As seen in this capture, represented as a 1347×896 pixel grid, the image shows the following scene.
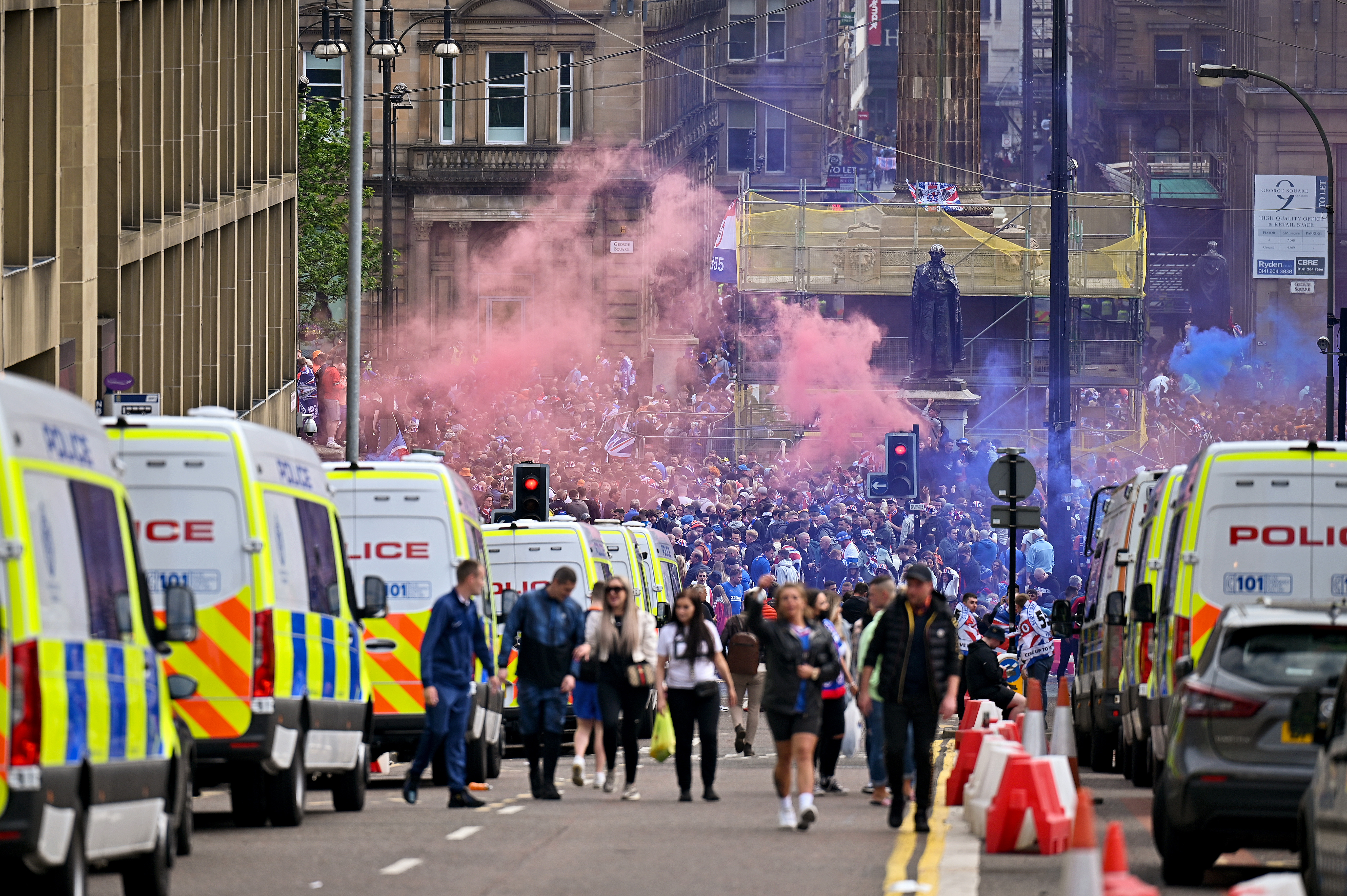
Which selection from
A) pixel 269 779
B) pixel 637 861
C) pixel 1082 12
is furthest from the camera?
pixel 1082 12

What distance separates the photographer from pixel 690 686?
1664 centimetres

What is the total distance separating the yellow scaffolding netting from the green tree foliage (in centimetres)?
1121

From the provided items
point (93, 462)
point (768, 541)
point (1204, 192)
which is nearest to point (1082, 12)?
point (1204, 192)

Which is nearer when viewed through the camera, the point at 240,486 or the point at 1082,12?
the point at 240,486

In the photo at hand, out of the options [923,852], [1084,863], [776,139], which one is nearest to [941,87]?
[776,139]

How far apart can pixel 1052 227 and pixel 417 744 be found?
19.1 metres

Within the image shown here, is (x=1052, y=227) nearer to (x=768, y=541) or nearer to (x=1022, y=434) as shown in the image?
(x=768, y=541)

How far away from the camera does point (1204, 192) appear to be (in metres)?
93.4

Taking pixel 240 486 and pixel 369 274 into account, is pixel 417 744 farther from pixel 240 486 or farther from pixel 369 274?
pixel 369 274

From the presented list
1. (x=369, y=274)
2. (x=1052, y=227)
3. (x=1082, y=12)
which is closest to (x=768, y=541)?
(x=1052, y=227)

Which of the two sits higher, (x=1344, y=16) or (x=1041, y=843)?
(x=1344, y=16)

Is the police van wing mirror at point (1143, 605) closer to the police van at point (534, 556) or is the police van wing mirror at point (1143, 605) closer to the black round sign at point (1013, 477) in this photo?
the police van at point (534, 556)

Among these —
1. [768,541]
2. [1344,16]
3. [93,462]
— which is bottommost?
[768,541]

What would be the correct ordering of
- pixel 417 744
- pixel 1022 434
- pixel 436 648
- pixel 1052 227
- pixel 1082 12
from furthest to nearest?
pixel 1082 12 → pixel 1022 434 → pixel 1052 227 → pixel 417 744 → pixel 436 648
